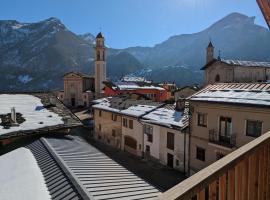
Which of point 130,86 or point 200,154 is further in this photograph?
point 130,86

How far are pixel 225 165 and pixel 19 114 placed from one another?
19.3 meters

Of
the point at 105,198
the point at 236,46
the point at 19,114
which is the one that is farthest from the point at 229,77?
the point at 236,46

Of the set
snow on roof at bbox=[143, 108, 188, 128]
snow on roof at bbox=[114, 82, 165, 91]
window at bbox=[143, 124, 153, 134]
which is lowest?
window at bbox=[143, 124, 153, 134]

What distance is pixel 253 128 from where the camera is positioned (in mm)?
16594

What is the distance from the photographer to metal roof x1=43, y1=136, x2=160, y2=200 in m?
8.87

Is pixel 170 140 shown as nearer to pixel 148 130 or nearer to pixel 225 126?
pixel 148 130

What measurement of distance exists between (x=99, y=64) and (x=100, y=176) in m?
56.0

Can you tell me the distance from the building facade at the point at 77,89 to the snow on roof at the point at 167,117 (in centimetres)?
4006

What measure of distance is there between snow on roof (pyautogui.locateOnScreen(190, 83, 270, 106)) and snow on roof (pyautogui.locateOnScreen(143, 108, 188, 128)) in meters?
3.33

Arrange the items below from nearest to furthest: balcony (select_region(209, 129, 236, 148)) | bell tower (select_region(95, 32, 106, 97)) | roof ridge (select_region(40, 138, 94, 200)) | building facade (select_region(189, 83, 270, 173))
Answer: roof ridge (select_region(40, 138, 94, 200)) → building facade (select_region(189, 83, 270, 173)) → balcony (select_region(209, 129, 236, 148)) → bell tower (select_region(95, 32, 106, 97))

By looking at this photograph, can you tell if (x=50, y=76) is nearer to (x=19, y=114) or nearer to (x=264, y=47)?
(x=264, y=47)

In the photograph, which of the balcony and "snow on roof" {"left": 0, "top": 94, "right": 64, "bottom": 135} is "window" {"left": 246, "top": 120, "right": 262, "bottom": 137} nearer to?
the balcony

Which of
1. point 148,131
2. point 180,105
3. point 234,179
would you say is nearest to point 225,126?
point 180,105

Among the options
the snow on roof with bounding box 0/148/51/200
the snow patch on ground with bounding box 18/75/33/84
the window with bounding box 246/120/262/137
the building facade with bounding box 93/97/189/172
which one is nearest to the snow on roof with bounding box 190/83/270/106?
the window with bounding box 246/120/262/137
